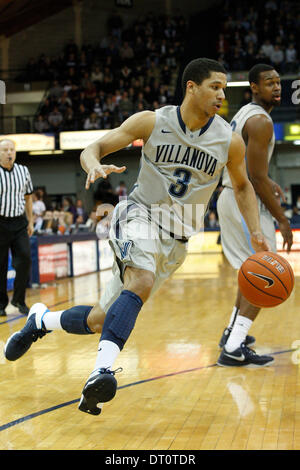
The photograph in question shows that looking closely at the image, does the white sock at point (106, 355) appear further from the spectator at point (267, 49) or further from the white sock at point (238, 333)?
the spectator at point (267, 49)

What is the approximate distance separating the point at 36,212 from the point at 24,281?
772cm

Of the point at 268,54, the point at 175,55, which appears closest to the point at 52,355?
the point at 268,54

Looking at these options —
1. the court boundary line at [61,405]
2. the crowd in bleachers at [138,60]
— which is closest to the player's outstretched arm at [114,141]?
the court boundary line at [61,405]

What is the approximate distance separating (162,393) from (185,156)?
1.39 metres

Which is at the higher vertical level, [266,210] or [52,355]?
[266,210]

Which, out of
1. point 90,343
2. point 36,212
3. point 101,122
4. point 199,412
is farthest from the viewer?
point 101,122

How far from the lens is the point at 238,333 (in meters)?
4.57

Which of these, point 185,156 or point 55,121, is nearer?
point 185,156

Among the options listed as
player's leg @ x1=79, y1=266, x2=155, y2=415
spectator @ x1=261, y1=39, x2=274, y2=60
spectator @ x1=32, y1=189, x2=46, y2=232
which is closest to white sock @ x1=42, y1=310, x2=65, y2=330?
player's leg @ x1=79, y1=266, x2=155, y2=415

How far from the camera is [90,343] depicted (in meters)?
5.48

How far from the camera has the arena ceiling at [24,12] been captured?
2158 centimetres

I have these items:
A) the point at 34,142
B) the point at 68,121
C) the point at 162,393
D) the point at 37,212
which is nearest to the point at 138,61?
the point at 68,121

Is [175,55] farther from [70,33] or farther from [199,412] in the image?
[199,412]

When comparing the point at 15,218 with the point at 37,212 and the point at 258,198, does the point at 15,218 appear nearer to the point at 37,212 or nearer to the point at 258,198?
the point at 258,198
